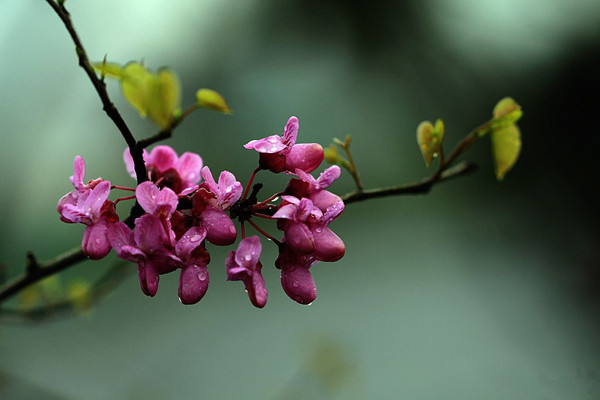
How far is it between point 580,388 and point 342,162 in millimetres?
1021

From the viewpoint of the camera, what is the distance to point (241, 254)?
0.50 metres

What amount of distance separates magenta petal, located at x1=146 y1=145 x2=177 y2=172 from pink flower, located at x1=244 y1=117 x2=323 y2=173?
160 millimetres

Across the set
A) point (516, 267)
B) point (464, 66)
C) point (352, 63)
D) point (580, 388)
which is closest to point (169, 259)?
point (580, 388)

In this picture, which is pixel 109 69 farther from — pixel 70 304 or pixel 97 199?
pixel 70 304

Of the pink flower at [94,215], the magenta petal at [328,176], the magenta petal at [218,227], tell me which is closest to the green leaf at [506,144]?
the magenta petal at [328,176]

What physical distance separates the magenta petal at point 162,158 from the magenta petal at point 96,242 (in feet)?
0.51

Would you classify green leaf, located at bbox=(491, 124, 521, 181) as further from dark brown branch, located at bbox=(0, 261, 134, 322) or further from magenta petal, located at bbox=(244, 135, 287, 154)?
dark brown branch, located at bbox=(0, 261, 134, 322)

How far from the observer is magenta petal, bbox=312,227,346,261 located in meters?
0.51

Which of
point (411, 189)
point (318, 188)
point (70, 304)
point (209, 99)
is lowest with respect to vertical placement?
point (70, 304)

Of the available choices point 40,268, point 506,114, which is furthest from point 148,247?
point 506,114

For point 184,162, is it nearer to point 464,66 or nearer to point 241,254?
point 241,254

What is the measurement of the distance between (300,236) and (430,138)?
0.28 meters

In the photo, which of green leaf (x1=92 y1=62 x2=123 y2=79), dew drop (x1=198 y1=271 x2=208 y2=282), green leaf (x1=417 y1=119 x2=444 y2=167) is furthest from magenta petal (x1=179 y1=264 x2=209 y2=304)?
green leaf (x1=417 y1=119 x2=444 y2=167)

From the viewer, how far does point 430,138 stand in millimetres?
681
